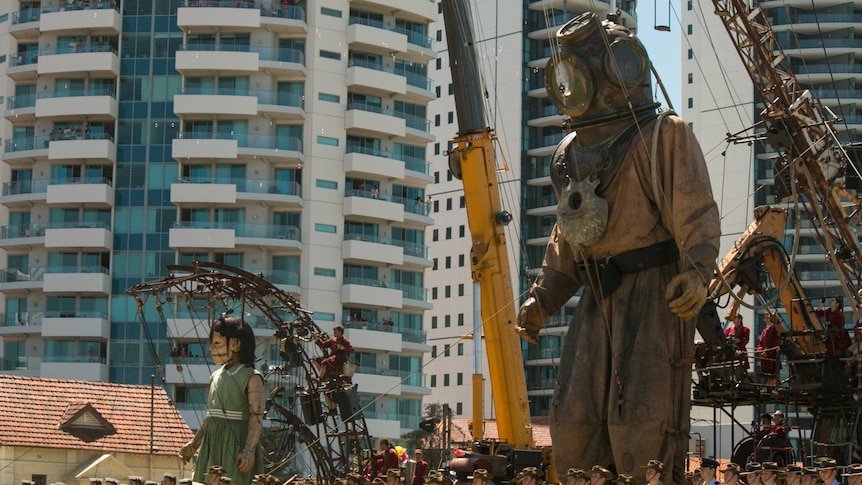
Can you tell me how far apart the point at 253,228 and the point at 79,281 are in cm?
849

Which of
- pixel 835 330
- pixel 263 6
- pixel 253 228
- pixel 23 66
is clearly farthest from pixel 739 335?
pixel 23 66

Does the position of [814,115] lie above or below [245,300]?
above

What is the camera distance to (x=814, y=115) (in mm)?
30109

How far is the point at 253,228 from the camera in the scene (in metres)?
67.8

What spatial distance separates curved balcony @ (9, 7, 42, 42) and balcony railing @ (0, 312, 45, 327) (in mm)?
13664

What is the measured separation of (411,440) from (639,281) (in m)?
58.0

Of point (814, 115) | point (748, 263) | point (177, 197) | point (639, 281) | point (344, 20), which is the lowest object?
point (639, 281)

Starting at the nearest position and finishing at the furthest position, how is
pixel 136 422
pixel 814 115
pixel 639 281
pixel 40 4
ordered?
pixel 639 281, pixel 814 115, pixel 136 422, pixel 40 4

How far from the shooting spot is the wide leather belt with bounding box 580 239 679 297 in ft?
33.6

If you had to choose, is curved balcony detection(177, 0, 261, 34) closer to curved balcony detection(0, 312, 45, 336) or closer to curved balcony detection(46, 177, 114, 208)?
curved balcony detection(46, 177, 114, 208)

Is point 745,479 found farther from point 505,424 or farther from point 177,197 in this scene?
point 177,197

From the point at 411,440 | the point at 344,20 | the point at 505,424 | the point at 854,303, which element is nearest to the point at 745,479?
the point at 505,424

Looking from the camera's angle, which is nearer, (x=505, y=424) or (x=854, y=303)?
(x=505, y=424)

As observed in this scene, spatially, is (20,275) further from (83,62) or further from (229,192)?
(229,192)
